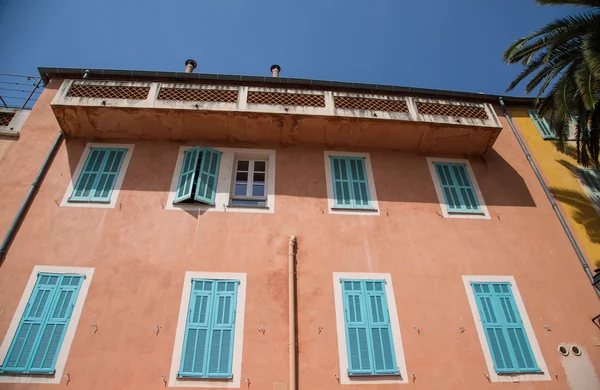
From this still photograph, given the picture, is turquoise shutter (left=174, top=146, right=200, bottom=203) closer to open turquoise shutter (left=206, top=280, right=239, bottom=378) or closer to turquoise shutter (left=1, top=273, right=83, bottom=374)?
open turquoise shutter (left=206, top=280, right=239, bottom=378)

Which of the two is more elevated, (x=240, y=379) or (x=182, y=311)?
(x=182, y=311)

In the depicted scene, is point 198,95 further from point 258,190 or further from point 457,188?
point 457,188

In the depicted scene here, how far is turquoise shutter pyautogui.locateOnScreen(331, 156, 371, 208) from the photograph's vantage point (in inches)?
349

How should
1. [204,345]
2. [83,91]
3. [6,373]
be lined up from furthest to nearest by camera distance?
[83,91]
[204,345]
[6,373]

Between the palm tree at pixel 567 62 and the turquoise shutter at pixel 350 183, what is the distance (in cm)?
435

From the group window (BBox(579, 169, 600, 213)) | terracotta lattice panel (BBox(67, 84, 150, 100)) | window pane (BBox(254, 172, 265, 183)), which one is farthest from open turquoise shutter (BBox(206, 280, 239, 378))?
window (BBox(579, 169, 600, 213))

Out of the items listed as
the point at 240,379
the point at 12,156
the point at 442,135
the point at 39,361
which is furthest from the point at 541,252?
the point at 12,156

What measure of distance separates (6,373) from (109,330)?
151 centimetres

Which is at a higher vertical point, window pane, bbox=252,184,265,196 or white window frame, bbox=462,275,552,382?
window pane, bbox=252,184,265,196

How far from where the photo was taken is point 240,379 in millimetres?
6441

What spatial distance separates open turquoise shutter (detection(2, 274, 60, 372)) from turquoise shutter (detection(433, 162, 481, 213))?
26.6 ft

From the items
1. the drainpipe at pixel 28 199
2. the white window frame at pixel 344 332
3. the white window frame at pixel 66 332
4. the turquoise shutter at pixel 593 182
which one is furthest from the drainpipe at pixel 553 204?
the drainpipe at pixel 28 199

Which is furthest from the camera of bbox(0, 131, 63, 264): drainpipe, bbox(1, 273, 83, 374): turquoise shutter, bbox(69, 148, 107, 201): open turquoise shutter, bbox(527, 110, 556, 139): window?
bbox(527, 110, 556, 139): window

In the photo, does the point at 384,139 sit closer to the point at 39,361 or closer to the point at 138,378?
the point at 138,378
